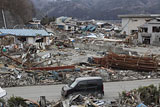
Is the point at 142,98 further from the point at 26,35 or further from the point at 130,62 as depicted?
the point at 26,35

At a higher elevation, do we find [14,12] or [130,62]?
[14,12]

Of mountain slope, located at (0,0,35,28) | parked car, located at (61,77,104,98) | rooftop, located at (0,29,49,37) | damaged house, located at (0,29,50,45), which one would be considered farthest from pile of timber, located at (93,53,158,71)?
mountain slope, located at (0,0,35,28)

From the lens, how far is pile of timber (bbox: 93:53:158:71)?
2206cm

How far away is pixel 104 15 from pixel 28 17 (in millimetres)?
109266

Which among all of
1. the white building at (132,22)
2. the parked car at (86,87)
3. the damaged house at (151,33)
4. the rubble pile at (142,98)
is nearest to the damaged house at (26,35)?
the damaged house at (151,33)

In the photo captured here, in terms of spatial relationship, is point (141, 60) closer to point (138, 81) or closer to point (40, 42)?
point (138, 81)

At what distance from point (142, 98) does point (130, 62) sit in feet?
36.4

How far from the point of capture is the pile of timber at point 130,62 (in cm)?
2206

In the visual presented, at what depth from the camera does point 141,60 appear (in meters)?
22.5

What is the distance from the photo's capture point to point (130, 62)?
2300 centimetres

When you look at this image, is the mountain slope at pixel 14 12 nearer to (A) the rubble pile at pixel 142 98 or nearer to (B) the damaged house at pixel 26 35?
(B) the damaged house at pixel 26 35

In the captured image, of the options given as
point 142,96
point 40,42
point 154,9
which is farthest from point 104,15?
point 142,96

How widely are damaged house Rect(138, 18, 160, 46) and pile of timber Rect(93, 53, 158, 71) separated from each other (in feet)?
77.6

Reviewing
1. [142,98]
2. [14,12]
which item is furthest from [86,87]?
[14,12]
